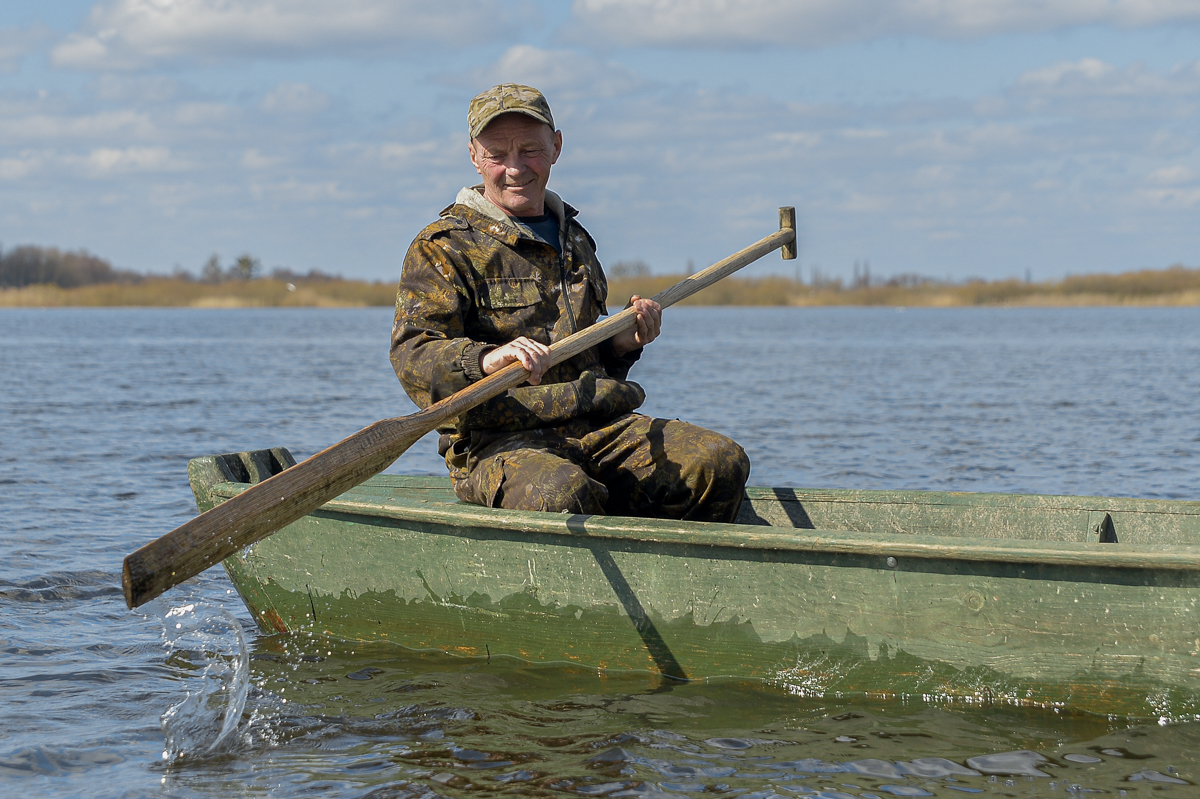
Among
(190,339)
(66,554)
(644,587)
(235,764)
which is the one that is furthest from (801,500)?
(190,339)

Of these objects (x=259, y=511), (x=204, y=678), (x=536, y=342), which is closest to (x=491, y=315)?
(x=536, y=342)

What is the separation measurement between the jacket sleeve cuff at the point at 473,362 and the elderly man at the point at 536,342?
65 mm

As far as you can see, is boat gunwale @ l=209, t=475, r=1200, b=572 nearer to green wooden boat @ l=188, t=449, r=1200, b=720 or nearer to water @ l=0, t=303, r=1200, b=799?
green wooden boat @ l=188, t=449, r=1200, b=720

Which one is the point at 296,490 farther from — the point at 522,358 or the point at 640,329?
the point at 640,329

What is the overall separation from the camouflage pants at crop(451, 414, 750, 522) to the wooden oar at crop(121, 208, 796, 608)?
353 mm

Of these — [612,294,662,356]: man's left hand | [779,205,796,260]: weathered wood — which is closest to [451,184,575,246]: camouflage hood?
[612,294,662,356]: man's left hand

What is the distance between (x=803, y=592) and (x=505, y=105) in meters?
2.20

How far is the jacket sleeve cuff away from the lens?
454 centimetres

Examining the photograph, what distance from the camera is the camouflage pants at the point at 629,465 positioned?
4762 millimetres

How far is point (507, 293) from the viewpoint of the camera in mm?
4914

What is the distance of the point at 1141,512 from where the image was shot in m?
5.20

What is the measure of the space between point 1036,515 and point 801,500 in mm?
1069

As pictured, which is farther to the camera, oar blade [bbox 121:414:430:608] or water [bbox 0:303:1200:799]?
water [bbox 0:303:1200:799]

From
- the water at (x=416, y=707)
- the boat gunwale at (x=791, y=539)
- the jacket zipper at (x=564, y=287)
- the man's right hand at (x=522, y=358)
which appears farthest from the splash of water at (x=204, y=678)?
the jacket zipper at (x=564, y=287)
